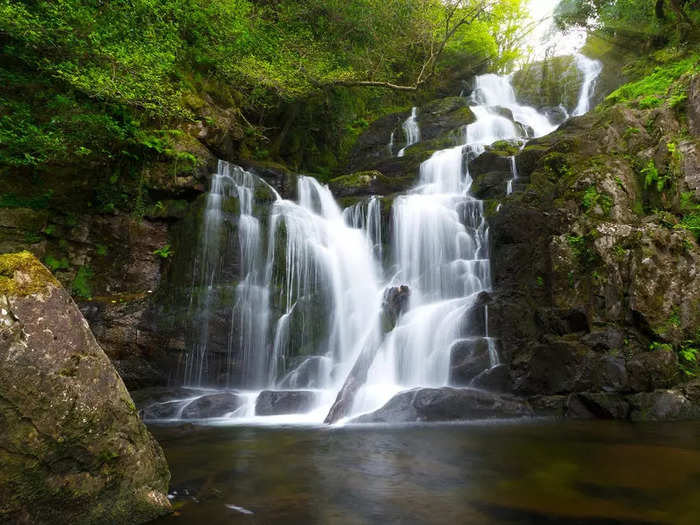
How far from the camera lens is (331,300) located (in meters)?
12.0

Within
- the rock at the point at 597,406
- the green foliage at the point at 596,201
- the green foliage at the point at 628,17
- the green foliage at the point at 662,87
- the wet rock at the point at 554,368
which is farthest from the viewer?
the green foliage at the point at 628,17

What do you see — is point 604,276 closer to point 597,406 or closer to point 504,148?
point 597,406

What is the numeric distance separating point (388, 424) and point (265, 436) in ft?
6.69

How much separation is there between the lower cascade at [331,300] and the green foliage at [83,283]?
8.76ft

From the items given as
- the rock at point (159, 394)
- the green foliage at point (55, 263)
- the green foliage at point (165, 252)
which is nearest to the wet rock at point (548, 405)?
the rock at point (159, 394)

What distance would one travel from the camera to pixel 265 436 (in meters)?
6.66

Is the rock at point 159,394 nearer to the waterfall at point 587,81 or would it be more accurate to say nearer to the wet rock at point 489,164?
the wet rock at point 489,164

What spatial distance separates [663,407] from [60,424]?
28.0ft

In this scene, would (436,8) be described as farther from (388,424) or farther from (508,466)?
(508,466)

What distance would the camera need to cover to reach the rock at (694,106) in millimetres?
10602

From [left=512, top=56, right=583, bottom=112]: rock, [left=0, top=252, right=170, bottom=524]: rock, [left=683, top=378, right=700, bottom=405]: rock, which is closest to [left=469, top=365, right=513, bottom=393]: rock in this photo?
[left=683, top=378, right=700, bottom=405]: rock

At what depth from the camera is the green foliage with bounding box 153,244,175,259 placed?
39.0ft

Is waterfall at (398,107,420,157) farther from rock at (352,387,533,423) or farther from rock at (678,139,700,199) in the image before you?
rock at (352,387,533,423)

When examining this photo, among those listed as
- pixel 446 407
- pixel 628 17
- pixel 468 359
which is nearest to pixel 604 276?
pixel 468 359
